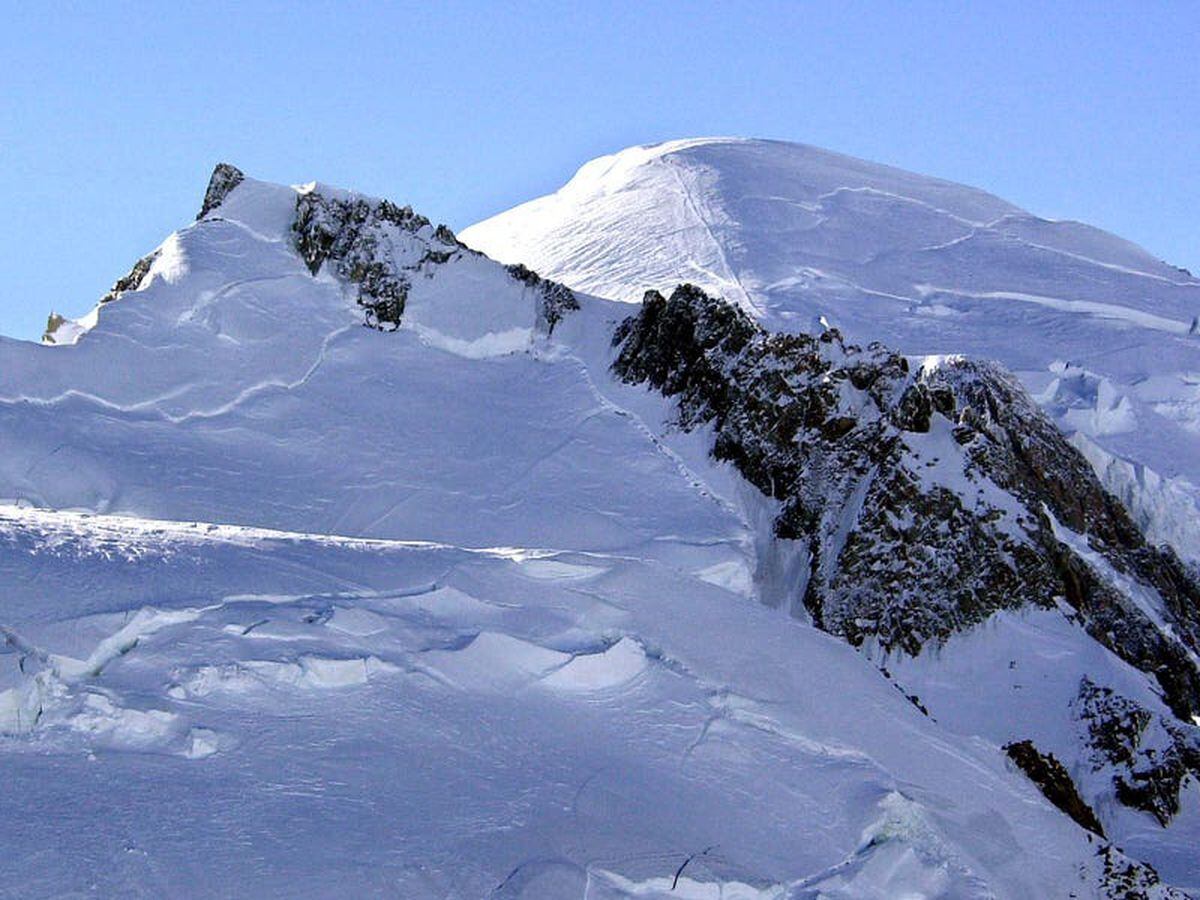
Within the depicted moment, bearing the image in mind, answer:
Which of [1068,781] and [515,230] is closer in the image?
[1068,781]

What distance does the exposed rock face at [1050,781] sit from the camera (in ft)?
67.6

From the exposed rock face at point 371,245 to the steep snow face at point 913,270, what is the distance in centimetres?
730

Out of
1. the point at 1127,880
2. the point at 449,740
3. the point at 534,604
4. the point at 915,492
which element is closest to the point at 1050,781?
the point at 1127,880

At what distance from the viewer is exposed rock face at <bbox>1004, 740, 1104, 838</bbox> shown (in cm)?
2059

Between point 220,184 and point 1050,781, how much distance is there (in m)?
23.4

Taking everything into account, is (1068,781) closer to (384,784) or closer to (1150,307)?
(384,784)

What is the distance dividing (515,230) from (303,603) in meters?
35.1

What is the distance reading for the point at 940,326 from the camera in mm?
41969

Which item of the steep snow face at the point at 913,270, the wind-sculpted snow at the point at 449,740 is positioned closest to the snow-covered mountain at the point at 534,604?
the wind-sculpted snow at the point at 449,740

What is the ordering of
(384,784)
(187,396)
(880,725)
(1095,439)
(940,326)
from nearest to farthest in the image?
(384,784) < (880,725) < (187,396) < (1095,439) < (940,326)

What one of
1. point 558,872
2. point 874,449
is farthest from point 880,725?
point 874,449

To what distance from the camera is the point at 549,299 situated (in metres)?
35.2

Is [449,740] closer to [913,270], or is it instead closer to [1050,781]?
[1050,781]

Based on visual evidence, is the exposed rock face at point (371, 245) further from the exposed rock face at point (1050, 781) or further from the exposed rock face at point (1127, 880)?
the exposed rock face at point (1127, 880)
